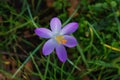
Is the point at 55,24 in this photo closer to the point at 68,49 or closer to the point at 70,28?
the point at 70,28

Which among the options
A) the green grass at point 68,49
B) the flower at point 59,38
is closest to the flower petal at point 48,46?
the flower at point 59,38

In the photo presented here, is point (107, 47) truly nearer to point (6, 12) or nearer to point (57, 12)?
point (57, 12)

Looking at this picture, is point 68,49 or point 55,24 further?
point 68,49

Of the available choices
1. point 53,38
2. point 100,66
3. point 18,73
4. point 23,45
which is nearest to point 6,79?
point 18,73

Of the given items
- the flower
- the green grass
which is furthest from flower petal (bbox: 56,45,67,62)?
the green grass

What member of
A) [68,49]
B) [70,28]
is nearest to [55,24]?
[70,28]
